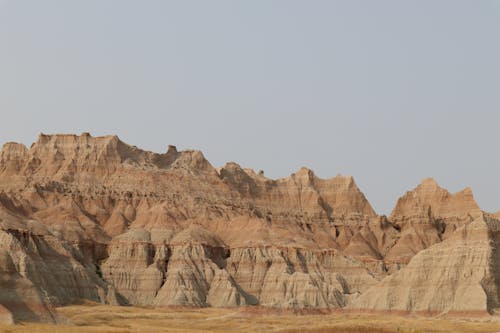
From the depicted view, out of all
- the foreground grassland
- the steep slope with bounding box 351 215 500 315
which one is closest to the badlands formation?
the steep slope with bounding box 351 215 500 315

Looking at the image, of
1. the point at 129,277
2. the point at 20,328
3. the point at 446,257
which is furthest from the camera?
the point at 129,277

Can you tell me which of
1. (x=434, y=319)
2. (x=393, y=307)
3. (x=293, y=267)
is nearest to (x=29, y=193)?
(x=293, y=267)

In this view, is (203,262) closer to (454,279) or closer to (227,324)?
(227,324)

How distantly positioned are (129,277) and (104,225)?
24246mm

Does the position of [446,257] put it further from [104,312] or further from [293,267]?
[293,267]

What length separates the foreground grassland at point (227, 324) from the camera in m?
91.0

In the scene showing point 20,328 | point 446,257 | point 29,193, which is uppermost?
point 29,193

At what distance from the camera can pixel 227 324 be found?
367 feet

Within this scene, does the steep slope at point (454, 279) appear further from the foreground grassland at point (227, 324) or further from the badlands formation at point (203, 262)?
the foreground grassland at point (227, 324)

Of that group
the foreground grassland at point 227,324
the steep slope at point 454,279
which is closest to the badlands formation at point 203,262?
the steep slope at point 454,279

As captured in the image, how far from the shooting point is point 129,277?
171 metres

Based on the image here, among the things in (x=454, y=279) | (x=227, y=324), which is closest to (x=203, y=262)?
(x=227, y=324)

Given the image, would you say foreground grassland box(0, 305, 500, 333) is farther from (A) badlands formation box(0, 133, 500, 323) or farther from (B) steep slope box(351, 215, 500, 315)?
(A) badlands formation box(0, 133, 500, 323)

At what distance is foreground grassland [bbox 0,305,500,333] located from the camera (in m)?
91.0
